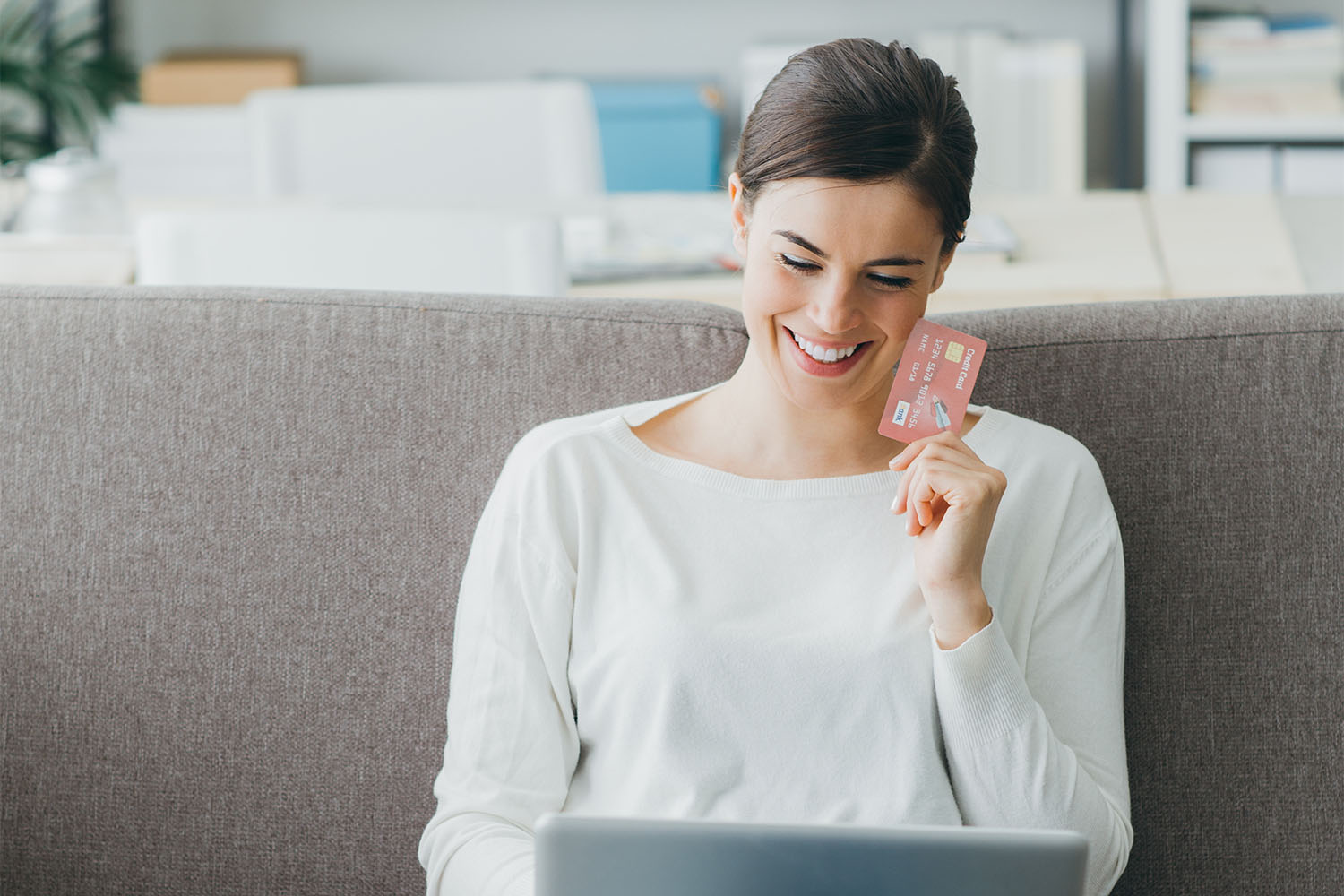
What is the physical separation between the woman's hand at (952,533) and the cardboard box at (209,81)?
10.4 ft

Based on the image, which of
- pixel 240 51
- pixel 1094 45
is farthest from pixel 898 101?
pixel 240 51

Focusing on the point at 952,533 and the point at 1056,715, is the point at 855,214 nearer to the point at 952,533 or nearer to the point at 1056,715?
the point at 952,533

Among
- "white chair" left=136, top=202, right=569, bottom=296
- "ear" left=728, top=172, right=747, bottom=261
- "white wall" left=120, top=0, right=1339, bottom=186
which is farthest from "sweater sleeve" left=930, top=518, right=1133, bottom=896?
"white wall" left=120, top=0, right=1339, bottom=186

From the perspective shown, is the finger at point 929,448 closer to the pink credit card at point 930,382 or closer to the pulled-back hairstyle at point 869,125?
the pink credit card at point 930,382

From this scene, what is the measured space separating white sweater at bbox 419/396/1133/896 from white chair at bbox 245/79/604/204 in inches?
53.0

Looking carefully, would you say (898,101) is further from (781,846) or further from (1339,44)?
(1339,44)

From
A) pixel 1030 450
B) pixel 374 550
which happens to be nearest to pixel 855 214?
pixel 1030 450

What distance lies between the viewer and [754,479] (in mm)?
1174

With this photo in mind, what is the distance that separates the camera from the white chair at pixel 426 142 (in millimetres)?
2445

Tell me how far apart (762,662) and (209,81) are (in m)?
3.18

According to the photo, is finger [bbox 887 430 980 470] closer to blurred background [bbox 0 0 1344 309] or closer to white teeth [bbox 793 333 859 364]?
white teeth [bbox 793 333 859 364]

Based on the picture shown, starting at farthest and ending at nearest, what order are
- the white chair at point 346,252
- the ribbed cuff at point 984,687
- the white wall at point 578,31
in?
the white wall at point 578,31 < the white chair at point 346,252 < the ribbed cuff at point 984,687

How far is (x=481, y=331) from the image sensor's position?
4.42ft

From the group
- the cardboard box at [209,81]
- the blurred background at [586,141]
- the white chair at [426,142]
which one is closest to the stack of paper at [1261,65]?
the blurred background at [586,141]
